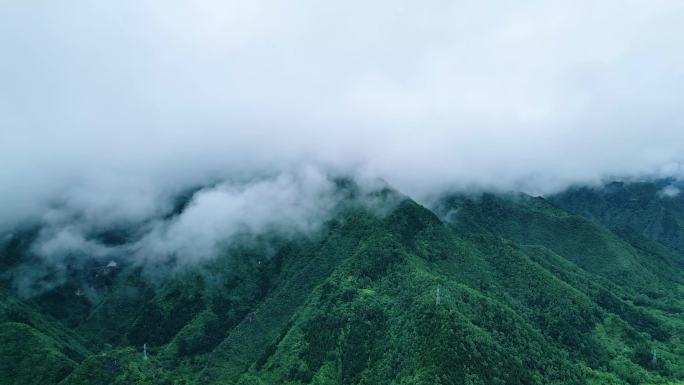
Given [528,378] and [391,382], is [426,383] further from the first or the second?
[528,378]

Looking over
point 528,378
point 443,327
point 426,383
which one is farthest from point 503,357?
point 426,383

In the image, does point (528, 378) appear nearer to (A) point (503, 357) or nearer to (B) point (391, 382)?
(A) point (503, 357)

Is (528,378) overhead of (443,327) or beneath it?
beneath

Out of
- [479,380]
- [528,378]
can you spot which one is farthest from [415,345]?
[528,378]

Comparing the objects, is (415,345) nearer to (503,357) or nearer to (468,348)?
(468,348)

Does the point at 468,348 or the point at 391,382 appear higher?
the point at 468,348

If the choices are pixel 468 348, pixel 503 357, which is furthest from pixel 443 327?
pixel 503 357

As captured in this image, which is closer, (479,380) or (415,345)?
(479,380)
